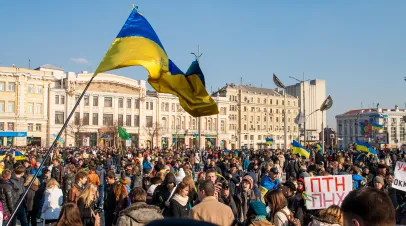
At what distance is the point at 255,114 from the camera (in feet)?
301

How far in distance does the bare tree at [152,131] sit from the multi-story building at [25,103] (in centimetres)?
1788

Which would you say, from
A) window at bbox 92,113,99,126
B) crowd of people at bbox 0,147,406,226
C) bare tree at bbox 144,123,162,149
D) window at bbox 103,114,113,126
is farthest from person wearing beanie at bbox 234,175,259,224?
bare tree at bbox 144,123,162,149

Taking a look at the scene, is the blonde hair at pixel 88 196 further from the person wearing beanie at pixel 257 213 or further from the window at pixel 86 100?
the window at pixel 86 100

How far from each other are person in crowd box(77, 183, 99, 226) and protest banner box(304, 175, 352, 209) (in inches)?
140

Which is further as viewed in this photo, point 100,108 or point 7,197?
point 100,108

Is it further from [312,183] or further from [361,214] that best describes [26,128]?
[361,214]

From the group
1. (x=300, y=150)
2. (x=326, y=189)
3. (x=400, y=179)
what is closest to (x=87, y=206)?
(x=326, y=189)

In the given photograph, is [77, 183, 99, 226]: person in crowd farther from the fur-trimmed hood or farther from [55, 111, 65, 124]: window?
[55, 111, 65, 124]: window

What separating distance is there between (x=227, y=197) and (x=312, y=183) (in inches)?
59.7

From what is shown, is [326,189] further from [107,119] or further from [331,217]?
[107,119]

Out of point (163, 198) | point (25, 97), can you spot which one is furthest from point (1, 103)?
point (163, 198)

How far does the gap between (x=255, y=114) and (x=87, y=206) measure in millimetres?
85992

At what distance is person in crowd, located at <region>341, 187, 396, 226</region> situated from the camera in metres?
2.27

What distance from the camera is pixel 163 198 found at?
6965mm
